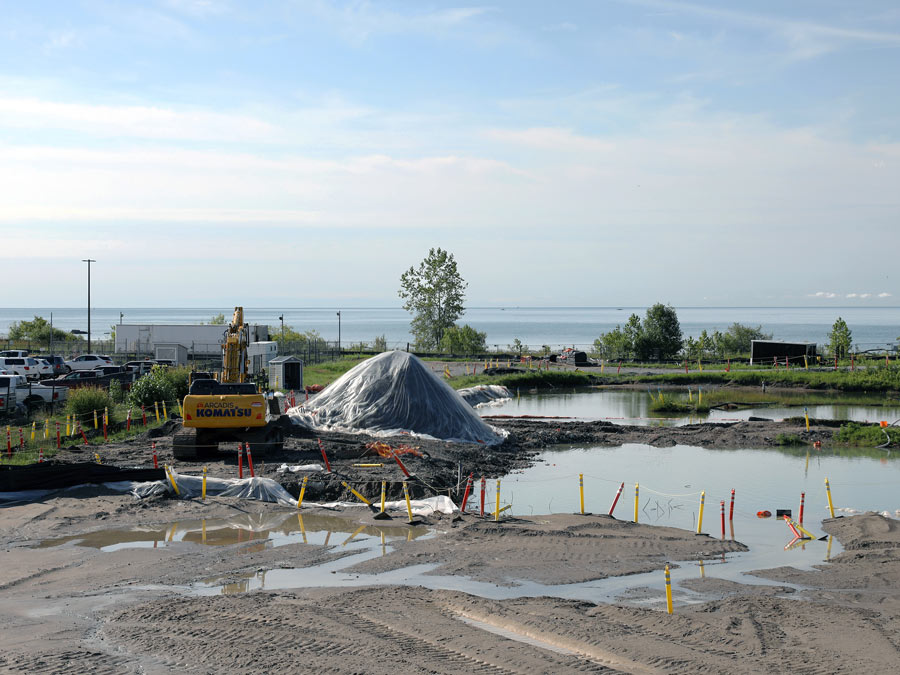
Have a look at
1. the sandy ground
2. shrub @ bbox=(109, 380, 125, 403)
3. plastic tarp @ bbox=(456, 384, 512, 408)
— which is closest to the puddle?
the sandy ground

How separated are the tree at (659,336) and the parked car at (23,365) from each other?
148 feet

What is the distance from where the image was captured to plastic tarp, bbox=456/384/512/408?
48094 mm

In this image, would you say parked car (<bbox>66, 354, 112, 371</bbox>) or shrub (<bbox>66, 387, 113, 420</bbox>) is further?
parked car (<bbox>66, 354, 112, 371</bbox>)

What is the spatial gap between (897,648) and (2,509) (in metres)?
18.3

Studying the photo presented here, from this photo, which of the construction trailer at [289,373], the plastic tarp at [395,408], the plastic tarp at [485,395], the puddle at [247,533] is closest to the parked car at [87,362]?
the construction trailer at [289,373]

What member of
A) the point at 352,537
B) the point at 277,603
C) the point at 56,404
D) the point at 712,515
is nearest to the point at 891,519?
the point at 712,515

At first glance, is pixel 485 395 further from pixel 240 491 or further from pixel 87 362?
pixel 240 491

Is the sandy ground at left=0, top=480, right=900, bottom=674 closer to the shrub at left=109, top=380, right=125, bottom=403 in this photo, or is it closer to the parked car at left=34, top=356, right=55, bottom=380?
the shrub at left=109, top=380, right=125, bottom=403

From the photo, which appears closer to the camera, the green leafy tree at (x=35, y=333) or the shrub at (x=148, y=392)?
the shrub at (x=148, y=392)

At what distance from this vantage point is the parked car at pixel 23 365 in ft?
161

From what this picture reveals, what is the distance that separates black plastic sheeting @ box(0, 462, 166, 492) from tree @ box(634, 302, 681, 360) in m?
54.4

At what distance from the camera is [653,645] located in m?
11.0

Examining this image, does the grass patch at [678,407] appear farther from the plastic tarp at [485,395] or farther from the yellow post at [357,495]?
the yellow post at [357,495]

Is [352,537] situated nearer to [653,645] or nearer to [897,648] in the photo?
[653,645]
